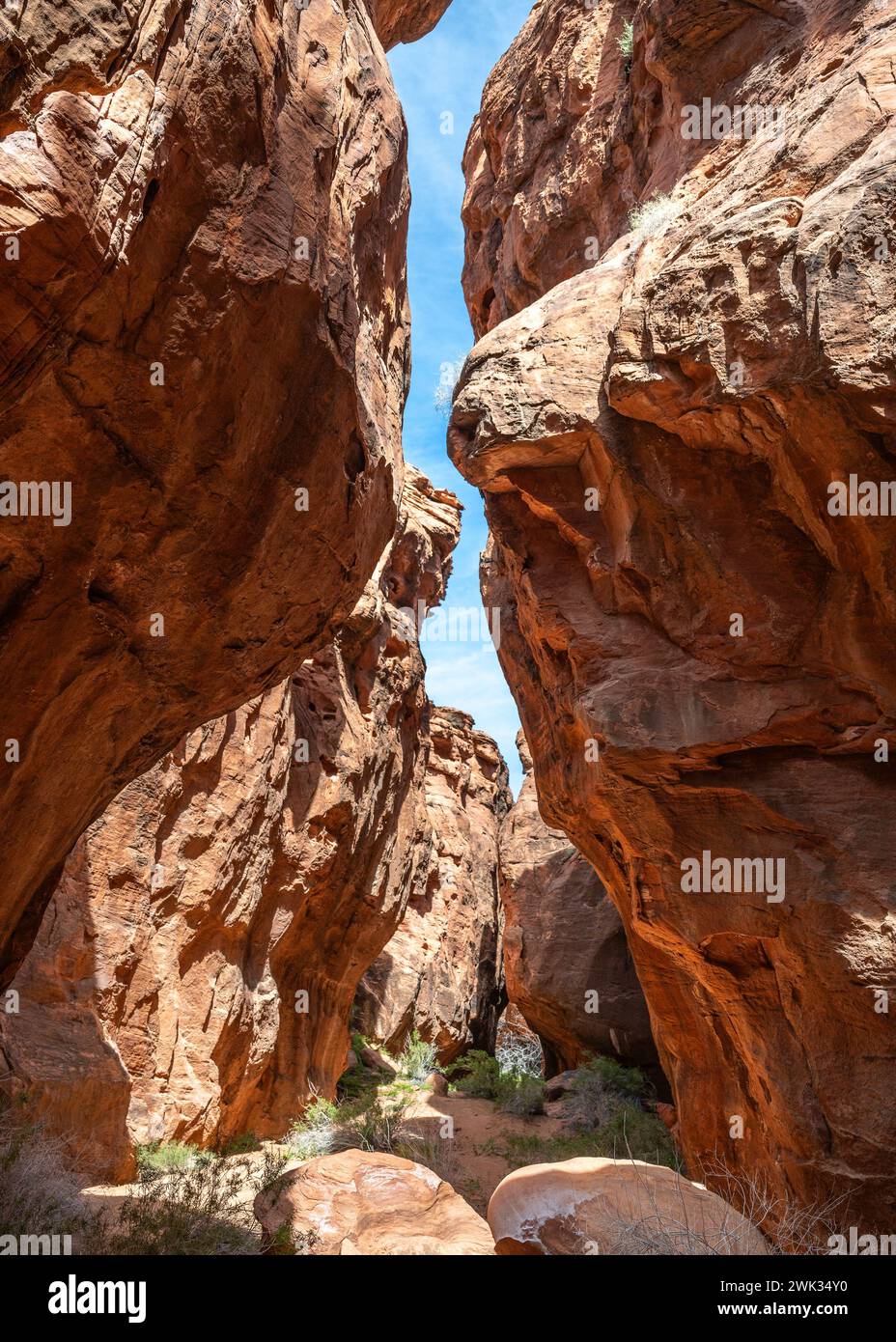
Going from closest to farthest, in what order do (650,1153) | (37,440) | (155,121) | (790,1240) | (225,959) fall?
(155,121)
(37,440)
(790,1240)
(225,959)
(650,1153)

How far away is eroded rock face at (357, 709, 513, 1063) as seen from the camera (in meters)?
24.1

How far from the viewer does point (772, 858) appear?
9.12 metres

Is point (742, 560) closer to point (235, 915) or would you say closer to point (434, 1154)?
point (235, 915)

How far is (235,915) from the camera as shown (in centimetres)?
1296

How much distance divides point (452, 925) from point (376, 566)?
1877 cm

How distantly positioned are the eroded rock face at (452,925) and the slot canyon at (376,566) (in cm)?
765

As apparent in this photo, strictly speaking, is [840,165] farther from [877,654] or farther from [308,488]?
[308,488]

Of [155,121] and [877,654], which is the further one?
[877,654]

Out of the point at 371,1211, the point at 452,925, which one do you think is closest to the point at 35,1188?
the point at 371,1211

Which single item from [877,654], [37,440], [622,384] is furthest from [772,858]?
[37,440]

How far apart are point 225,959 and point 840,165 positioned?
1246 cm

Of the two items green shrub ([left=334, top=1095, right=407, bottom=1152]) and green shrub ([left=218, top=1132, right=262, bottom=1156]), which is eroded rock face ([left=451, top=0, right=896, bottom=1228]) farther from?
green shrub ([left=218, top=1132, right=262, bottom=1156])

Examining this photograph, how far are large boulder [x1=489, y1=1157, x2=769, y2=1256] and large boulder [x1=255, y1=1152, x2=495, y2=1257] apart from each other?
49cm

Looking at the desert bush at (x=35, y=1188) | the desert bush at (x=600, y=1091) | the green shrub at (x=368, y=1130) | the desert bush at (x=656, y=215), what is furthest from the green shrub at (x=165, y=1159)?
the desert bush at (x=656, y=215)
